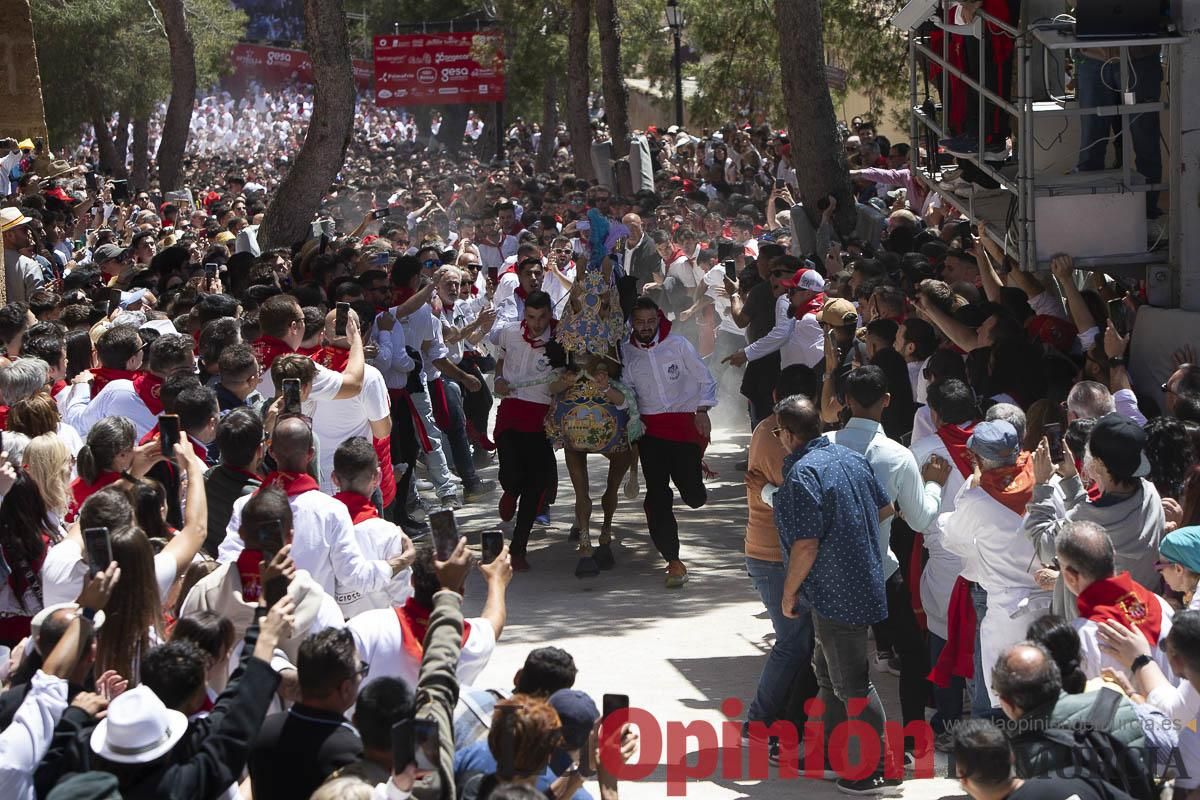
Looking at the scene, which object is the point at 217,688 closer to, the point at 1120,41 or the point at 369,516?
the point at 369,516

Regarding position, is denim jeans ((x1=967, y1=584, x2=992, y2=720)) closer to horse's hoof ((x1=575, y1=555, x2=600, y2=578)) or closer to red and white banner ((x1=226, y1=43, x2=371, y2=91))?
horse's hoof ((x1=575, y1=555, x2=600, y2=578))

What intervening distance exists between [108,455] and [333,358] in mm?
2547

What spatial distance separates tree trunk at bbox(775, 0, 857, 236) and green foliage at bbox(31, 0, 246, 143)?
23118 mm

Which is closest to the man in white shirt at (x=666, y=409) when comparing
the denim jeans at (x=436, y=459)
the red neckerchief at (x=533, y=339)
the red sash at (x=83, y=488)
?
the red neckerchief at (x=533, y=339)

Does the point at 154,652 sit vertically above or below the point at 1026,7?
below

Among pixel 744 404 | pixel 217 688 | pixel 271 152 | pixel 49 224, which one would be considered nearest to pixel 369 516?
pixel 217 688

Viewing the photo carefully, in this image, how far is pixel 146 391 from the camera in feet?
24.7

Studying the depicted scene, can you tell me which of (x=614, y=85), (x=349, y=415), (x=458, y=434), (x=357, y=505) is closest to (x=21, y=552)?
(x=357, y=505)

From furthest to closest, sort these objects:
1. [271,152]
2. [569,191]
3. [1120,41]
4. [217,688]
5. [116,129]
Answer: [271,152] → [116,129] → [569,191] → [1120,41] → [217,688]

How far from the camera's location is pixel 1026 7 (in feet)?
31.8

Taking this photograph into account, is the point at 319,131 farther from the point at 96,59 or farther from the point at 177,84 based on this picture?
the point at 96,59

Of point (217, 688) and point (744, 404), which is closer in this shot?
point (217, 688)

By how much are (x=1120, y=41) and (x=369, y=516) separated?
15.1 ft

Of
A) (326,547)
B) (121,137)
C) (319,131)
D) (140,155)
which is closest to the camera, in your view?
(326,547)
